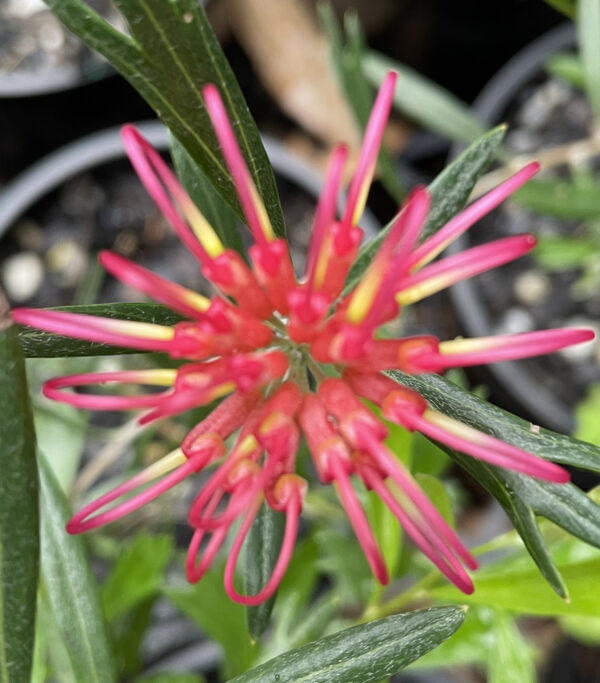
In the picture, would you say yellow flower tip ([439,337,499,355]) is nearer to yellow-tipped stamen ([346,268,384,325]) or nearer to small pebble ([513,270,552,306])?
yellow-tipped stamen ([346,268,384,325])

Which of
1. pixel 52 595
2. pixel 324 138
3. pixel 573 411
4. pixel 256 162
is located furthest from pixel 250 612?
pixel 324 138

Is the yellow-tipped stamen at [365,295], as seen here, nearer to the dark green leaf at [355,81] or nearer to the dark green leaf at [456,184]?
the dark green leaf at [456,184]

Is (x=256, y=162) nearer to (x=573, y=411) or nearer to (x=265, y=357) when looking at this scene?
(x=265, y=357)

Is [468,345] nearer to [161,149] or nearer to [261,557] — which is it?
[261,557]

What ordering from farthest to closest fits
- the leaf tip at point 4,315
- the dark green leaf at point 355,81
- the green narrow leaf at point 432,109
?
the green narrow leaf at point 432,109 < the dark green leaf at point 355,81 < the leaf tip at point 4,315

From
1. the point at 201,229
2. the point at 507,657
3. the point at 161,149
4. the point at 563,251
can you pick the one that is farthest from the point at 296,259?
the point at 201,229

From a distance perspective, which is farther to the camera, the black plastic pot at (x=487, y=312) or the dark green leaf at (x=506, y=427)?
the black plastic pot at (x=487, y=312)

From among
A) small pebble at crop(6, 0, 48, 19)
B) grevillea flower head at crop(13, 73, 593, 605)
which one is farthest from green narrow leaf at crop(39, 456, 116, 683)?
small pebble at crop(6, 0, 48, 19)

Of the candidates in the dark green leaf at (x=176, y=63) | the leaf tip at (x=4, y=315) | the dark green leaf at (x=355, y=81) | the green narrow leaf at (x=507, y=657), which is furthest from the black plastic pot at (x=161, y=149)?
the leaf tip at (x=4, y=315)
